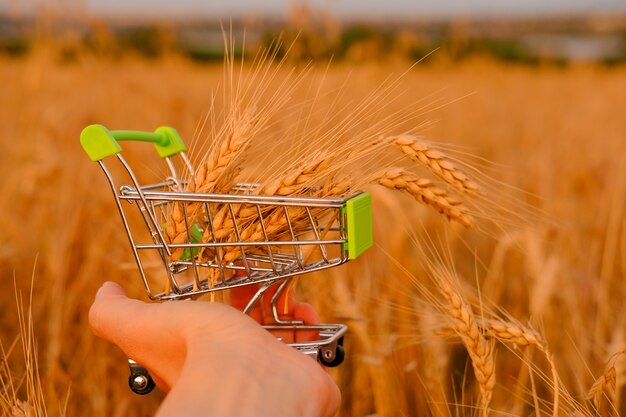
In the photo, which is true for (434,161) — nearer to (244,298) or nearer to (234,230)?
(234,230)

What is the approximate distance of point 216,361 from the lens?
2.40 feet

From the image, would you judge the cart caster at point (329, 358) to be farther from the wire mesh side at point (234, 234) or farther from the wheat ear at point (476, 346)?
the wheat ear at point (476, 346)

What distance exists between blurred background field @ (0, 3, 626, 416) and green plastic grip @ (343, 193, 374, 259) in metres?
0.12

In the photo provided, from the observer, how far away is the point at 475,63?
920 centimetres

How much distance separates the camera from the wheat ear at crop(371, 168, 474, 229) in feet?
3.36

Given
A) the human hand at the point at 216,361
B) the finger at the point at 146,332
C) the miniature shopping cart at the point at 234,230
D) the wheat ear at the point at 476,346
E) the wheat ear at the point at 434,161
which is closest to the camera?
the human hand at the point at 216,361

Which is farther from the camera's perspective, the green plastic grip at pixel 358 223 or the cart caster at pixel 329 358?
the cart caster at pixel 329 358

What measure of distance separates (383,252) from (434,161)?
3.98 feet

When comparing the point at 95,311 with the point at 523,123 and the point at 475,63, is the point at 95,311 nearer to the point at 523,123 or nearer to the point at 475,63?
the point at 523,123

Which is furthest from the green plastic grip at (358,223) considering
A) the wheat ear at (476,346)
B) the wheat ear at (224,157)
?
the wheat ear at (476,346)

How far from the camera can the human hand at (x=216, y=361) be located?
70 centimetres

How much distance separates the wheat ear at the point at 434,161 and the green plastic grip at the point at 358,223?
98 mm

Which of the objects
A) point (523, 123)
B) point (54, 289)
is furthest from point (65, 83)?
point (54, 289)

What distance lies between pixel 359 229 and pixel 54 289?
1662 millimetres
